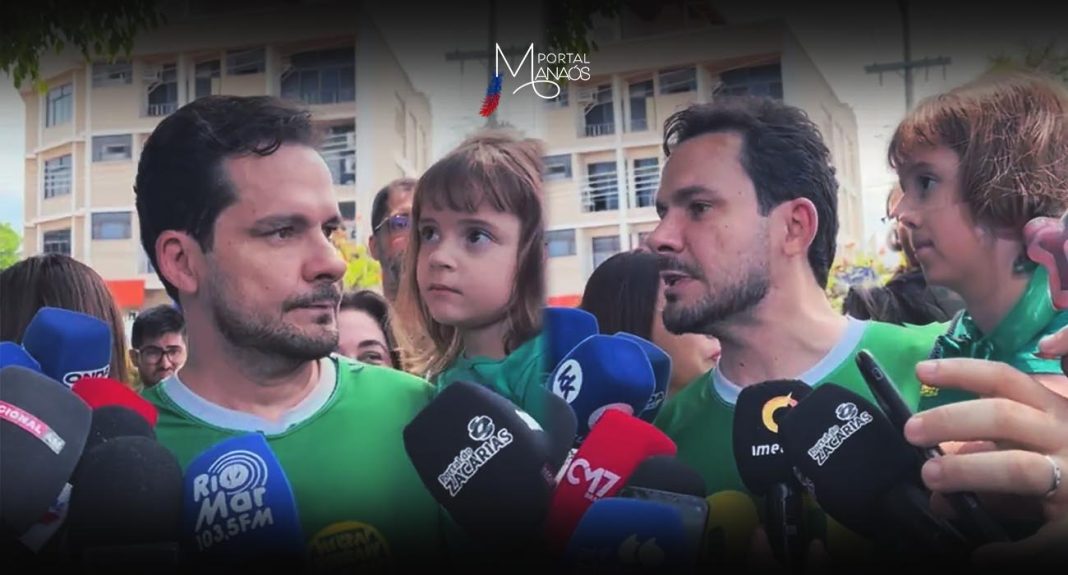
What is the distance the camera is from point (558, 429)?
8.68 feet

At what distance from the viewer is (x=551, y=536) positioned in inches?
105

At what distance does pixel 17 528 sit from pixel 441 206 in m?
1.07

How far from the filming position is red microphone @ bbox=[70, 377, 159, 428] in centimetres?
267

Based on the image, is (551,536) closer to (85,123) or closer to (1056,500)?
(1056,500)

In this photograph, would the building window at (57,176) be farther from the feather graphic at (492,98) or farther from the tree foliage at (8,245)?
the feather graphic at (492,98)

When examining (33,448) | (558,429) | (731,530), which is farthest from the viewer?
(731,530)

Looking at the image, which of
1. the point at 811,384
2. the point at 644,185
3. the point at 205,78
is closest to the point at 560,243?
the point at 644,185

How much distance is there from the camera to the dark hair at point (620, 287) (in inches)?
109

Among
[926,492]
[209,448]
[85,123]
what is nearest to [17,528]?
[209,448]

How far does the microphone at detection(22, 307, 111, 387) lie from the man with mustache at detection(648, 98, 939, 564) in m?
1.22

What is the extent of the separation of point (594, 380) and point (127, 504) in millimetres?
979

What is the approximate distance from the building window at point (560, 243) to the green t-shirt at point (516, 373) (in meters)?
0.18

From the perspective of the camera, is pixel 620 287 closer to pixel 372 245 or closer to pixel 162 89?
pixel 372 245

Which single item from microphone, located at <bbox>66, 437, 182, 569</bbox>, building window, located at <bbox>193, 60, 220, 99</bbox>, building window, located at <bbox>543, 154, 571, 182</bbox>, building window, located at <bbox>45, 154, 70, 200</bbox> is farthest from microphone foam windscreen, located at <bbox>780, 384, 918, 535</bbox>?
building window, located at <bbox>45, 154, 70, 200</bbox>
